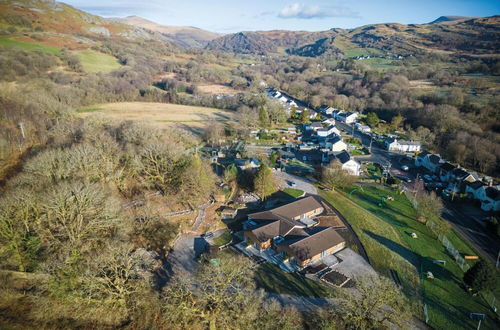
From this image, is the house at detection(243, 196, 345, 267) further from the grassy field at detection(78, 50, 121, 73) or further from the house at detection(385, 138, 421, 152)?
the grassy field at detection(78, 50, 121, 73)

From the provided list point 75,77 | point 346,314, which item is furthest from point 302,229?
point 75,77

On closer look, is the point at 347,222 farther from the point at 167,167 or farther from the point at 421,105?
the point at 421,105

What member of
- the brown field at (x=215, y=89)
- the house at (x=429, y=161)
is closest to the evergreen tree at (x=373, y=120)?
the house at (x=429, y=161)

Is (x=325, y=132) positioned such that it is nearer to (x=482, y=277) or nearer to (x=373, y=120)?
(x=373, y=120)

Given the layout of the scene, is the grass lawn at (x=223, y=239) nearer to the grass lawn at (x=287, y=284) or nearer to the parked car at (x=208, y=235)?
the parked car at (x=208, y=235)

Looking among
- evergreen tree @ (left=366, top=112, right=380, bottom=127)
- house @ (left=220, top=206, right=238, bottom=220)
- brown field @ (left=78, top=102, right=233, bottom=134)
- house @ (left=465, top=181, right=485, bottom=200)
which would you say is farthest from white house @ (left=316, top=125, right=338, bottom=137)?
house @ (left=220, top=206, right=238, bottom=220)

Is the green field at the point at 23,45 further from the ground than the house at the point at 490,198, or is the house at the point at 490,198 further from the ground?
the green field at the point at 23,45

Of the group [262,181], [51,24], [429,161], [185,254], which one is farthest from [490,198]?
[51,24]
